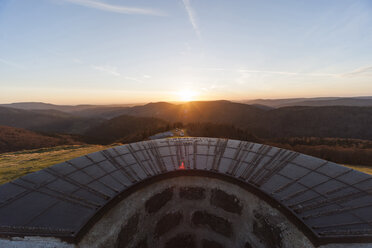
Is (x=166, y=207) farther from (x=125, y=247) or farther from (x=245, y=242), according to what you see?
(x=245, y=242)

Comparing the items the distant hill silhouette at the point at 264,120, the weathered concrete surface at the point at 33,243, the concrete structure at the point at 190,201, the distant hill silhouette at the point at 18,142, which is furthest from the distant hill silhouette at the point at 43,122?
the weathered concrete surface at the point at 33,243

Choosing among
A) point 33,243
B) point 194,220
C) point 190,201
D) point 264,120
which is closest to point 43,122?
point 33,243

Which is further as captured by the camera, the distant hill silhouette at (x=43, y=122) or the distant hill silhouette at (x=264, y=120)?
the distant hill silhouette at (x=43, y=122)

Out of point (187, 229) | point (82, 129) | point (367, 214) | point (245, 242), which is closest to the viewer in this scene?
point (367, 214)

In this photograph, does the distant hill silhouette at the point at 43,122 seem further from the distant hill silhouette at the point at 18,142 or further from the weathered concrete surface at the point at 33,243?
the weathered concrete surface at the point at 33,243

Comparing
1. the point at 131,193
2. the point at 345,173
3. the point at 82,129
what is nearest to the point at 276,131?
the point at 345,173

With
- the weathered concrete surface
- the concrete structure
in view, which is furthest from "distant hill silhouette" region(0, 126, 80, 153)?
the weathered concrete surface

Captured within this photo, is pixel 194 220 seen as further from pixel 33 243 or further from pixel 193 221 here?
pixel 33 243

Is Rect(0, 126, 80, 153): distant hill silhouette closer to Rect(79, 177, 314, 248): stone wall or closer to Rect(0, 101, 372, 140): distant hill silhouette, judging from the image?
Rect(0, 101, 372, 140): distant hill silhouette
